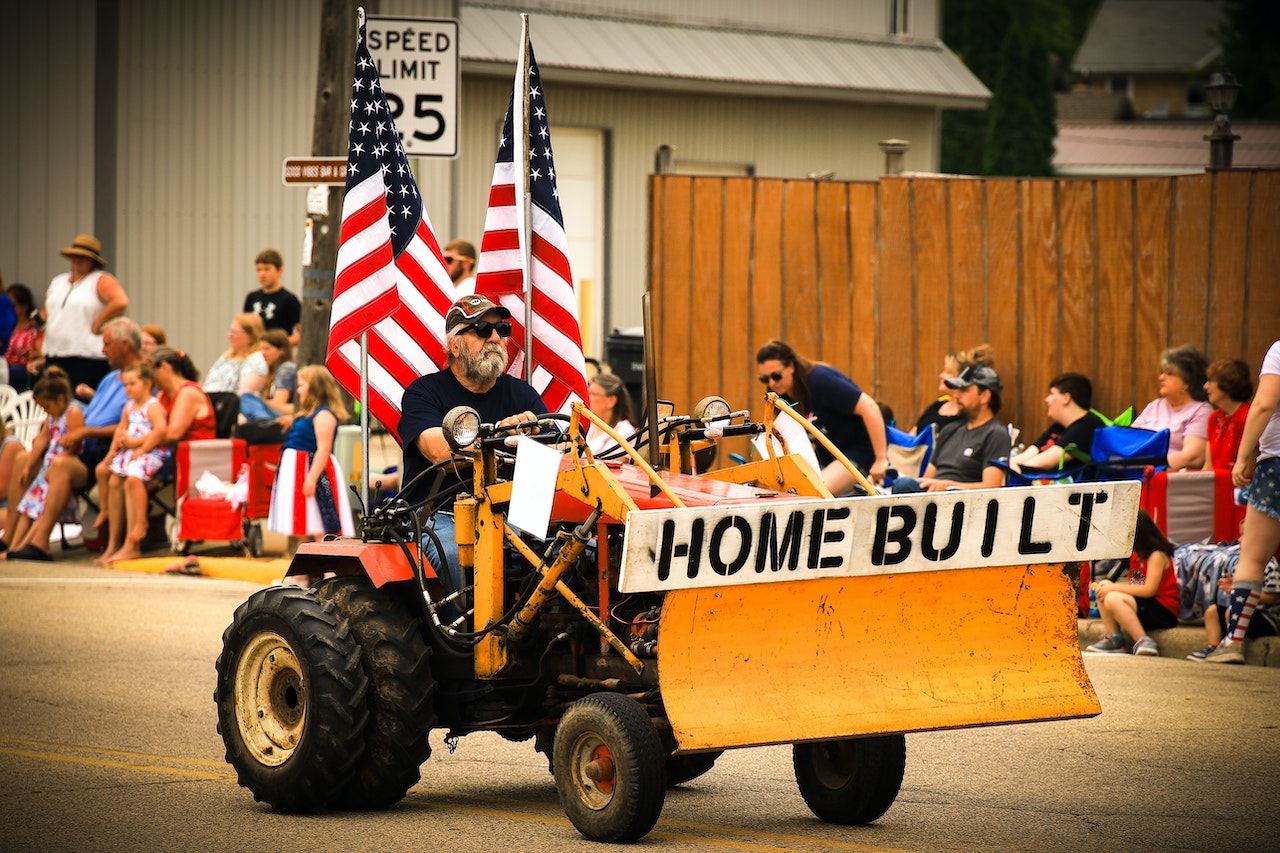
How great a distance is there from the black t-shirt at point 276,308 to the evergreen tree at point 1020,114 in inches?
1651

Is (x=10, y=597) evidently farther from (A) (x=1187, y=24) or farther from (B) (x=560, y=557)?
(A) (x=1187, y=24)

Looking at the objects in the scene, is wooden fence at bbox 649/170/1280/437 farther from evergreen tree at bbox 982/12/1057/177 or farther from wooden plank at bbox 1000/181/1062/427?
evergreen tree at bbox 982/12/1057/177

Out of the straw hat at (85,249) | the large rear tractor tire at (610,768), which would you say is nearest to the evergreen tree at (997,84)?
the straw hat at (85,249)

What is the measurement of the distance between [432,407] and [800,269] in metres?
8.28

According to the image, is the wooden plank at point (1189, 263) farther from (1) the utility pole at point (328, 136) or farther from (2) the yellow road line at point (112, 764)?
(2) the yellow road line at point (112, 764)

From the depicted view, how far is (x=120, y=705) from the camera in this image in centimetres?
947

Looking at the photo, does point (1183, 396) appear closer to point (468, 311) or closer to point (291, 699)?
point (468, 311)

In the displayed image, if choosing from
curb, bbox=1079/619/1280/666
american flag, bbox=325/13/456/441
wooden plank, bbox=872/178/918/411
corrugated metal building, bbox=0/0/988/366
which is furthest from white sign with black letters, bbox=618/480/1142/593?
corrugated metal building, bbox=0/0/988/366

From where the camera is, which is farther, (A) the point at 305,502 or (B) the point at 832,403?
(A) the point at 305,502

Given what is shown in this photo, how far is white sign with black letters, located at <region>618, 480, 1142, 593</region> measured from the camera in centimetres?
610

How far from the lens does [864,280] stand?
49.5ft

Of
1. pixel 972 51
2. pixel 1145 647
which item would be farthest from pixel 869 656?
pixel 972 51

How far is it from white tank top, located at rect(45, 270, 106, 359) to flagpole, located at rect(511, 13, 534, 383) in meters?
8.36

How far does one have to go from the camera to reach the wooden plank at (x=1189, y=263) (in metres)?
12.9
